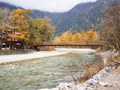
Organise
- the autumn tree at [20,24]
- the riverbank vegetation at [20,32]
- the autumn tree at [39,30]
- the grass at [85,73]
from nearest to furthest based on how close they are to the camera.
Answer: the grass at [85,73], the riverbank vegetation at [20,32], the autumn tree at [20,24], the autumn tree at [39,30]

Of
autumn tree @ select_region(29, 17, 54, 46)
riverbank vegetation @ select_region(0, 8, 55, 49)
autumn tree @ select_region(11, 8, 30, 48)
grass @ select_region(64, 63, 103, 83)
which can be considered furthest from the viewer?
autumn tree @ select_region(29, 17, 54, 46)

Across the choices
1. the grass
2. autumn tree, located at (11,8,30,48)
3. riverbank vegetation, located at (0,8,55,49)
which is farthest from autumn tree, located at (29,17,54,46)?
the grass

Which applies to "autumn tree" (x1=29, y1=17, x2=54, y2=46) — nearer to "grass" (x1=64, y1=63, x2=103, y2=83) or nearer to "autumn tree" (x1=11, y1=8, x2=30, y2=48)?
"autumn tree" (x1=11, y1=8, x2=30, y2=48)

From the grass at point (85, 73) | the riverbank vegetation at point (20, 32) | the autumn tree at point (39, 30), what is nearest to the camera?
the grass at point (85, 73)

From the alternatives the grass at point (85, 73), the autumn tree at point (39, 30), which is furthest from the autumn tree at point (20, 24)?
the grass at point (85, 73)

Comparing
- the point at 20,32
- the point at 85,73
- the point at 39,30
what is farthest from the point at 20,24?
the point at 85,73

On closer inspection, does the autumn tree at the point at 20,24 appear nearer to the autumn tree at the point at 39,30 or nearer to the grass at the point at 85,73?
the autumn tree at the point at 39,30

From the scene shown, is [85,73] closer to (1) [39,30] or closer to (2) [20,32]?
(2) [20,32]

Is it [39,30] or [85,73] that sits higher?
[39,30]

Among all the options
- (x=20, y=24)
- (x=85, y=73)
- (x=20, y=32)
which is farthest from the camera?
(x=20, y=32)

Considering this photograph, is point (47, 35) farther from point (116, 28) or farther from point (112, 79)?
point (112, 79)

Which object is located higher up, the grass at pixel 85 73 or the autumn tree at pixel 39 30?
the autumn tree at pixel 39 30

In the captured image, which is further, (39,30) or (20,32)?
(39,30)

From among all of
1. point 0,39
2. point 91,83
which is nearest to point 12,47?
point 0,39
